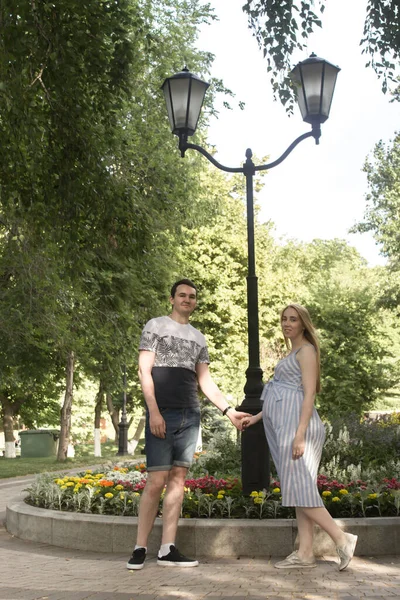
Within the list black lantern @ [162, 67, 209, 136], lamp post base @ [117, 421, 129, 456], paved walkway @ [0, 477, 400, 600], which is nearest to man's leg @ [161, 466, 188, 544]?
paved walkway @ [0, 477, 400, 600]

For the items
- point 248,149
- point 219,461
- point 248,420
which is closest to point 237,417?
point 248,420

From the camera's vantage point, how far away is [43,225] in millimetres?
10984

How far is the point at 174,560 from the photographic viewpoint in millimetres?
6129

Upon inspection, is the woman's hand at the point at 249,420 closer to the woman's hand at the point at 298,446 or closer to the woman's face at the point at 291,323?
the woman's hand at the point at 298,446

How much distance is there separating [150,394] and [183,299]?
0.80 m

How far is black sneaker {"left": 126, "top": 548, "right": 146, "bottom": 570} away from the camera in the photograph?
6031 mm

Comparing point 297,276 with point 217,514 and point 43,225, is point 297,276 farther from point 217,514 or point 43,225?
point 217,514

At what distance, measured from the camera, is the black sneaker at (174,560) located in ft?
20.0

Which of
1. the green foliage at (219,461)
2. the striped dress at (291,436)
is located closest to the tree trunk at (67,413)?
the green foliage at (219,461)

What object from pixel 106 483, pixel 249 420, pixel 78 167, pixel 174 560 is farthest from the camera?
pixel 78 167

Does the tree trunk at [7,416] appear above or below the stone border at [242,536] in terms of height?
above

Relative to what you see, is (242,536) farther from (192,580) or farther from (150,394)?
(150,394)

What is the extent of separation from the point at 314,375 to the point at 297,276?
3500cm

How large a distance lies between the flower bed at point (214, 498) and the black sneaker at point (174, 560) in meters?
0.94
